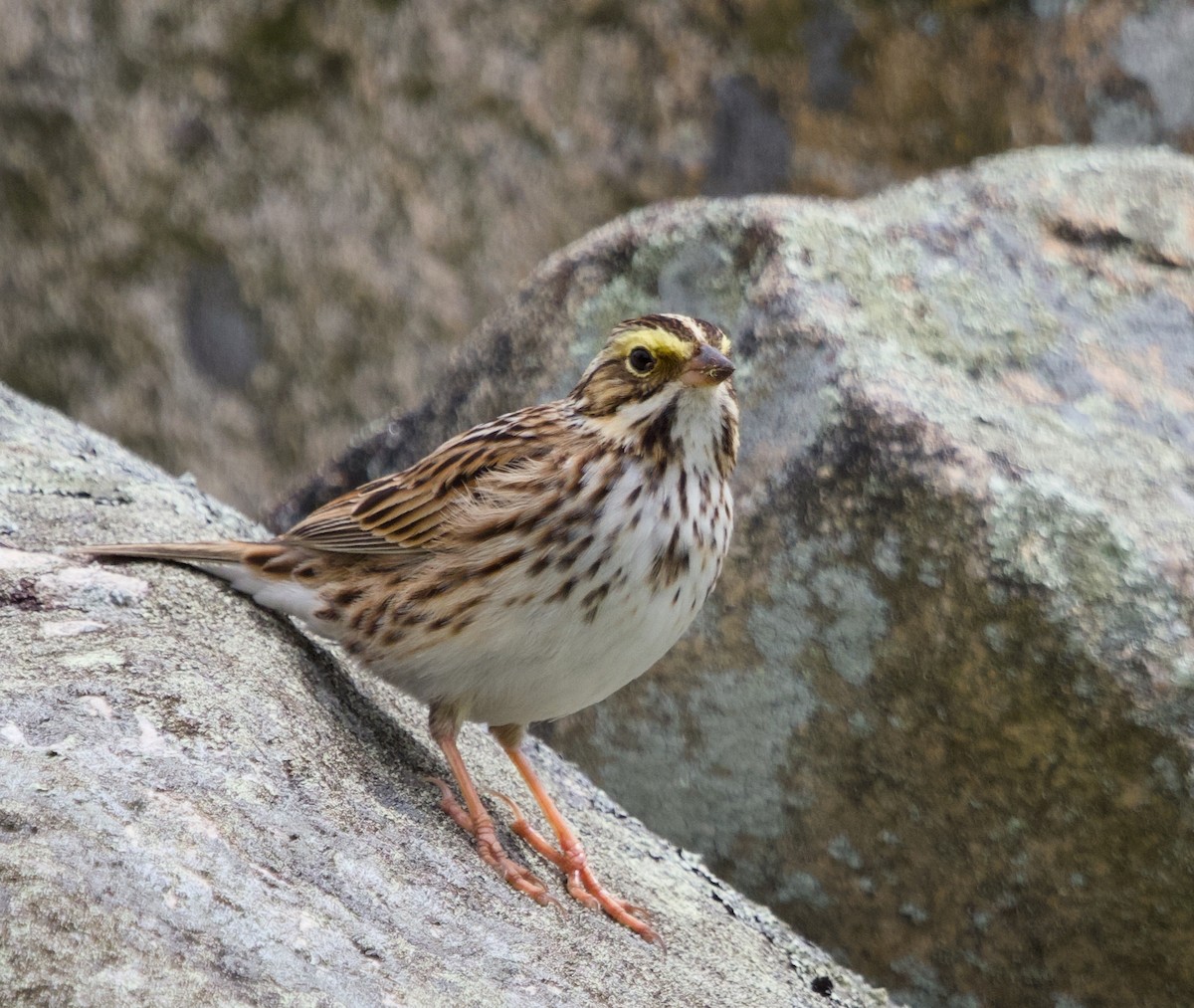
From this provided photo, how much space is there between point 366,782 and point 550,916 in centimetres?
45

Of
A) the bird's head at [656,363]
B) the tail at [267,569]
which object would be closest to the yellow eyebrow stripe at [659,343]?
the bird's head at [656,363]

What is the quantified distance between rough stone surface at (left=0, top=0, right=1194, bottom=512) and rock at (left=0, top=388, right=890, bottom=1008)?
2.93 m

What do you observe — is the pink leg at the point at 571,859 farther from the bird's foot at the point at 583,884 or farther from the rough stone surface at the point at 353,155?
the rough stone surface at the point at 353,155

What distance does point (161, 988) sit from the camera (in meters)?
2.41

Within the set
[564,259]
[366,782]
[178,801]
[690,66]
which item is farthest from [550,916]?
[690,66]

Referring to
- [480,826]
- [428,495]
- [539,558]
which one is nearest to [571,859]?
[480,826]

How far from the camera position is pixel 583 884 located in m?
3.69

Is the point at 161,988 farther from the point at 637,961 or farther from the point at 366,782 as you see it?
the point at 637,961

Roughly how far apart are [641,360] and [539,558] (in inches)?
20.8

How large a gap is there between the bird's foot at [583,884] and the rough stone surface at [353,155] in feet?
11.9

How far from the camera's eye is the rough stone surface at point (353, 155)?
6.95 meters

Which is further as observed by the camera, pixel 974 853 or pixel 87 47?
pixel 87 47

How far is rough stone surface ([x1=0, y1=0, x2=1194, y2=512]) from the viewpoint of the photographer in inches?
273

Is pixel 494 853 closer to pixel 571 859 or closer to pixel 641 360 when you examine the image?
pixel 571 859
